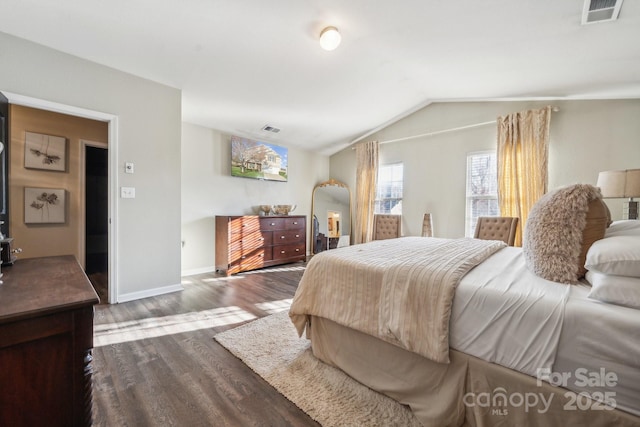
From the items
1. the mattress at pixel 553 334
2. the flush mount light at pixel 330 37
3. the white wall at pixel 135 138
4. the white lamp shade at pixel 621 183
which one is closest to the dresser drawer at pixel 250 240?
the white wall at pixel 135 138

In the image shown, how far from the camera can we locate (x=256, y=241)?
14.3ft

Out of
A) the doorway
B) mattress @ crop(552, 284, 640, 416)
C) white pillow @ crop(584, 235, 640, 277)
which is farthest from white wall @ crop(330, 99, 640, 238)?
the doorway

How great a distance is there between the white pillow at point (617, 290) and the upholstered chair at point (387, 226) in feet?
10.9

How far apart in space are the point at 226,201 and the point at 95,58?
8.02 feet

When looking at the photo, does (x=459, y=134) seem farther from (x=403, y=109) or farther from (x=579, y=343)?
(x=579, y=343)

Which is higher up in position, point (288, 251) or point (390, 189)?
point (390, 189)

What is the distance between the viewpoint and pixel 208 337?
2.16 metres

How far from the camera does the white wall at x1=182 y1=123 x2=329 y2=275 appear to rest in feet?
13.4

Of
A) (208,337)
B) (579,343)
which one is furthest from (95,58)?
(579,343)

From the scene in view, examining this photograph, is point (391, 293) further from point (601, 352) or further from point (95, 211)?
point (95, 211)

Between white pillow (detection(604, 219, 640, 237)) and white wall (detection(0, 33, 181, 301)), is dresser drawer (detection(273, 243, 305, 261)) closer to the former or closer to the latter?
white wall (detection(0, 33, 181, 301))

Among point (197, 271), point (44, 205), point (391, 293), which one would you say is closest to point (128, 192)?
point (44, 205)

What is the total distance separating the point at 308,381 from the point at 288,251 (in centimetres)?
333

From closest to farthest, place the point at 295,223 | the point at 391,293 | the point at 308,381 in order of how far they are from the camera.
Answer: the point at 391,293
the point at 308,381
the point at 295,223
